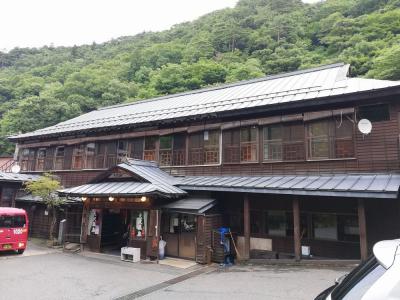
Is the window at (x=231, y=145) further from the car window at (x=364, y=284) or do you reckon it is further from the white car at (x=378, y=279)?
the car window at (x=364, y=284)

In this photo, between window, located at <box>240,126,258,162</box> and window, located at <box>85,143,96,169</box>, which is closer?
window, located at <box>240,126,258,162</box>

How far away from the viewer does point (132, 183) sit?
16.2 metres

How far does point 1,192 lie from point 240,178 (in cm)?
1982

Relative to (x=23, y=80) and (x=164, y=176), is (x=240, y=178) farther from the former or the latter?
(x=23, y=80)

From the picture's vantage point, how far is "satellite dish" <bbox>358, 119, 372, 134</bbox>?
12.7m

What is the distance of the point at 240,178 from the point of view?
609 inches

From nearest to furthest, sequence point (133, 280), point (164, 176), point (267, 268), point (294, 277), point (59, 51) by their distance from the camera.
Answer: point (294, 277)
point (133, 280)
point (267, 268)
point (164, 176)
point (59, 51)

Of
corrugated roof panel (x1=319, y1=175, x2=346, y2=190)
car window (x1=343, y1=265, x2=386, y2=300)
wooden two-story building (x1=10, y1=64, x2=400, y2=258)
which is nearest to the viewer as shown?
car window (x1=343, y1=265, x2=386, y2=300)

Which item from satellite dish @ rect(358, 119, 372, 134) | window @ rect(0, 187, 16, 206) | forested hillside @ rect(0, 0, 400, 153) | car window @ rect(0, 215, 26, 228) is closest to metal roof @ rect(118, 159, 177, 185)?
car window @ rect(0, 215, 26, 228)

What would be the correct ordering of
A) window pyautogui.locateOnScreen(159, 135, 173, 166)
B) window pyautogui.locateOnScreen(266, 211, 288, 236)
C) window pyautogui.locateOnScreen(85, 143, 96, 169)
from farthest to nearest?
window pyautogui.locateOnScreen(85, 143, 96, 169) < window pyautogui.locateOnScreen(159, 135, 173, 166) < window pyautogui.locateOnScreen(266, 211, 288, 236)

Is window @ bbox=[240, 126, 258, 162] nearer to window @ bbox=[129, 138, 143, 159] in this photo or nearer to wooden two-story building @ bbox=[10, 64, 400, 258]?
wooden two-story building @ bbox=[10, 64, 400, 258]

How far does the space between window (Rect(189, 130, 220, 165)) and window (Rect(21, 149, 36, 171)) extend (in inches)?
624

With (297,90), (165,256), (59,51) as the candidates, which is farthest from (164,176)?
(59,51)

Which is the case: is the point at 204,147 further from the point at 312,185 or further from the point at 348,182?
the point at 348,182
